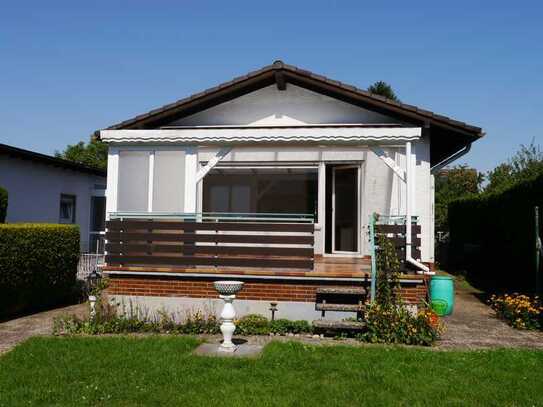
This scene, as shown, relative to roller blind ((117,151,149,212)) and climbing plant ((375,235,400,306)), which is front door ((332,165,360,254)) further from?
roller blind ((117,151,149,212))

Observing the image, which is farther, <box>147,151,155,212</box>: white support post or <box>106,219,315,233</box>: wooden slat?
<box>147,151,155,212</box>: white support post

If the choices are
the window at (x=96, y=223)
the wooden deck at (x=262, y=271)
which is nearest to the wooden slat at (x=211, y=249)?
the wooden deck at (x=262, y=271)

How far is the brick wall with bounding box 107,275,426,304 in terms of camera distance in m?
8.15

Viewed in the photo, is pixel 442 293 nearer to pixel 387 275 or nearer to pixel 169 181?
pixel 387 275

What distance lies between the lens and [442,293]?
31.2 feet

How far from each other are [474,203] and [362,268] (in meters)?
10.9

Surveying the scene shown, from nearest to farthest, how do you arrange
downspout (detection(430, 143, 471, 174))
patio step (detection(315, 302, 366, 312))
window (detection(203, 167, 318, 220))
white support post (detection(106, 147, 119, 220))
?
patio step (detection(315, 302, 366, 312)) < white support post (detection(106, 147, 119, 220)) < downspout (detection(430, 143, 471, 174)) < window (detection(203, 167, 318, 220))

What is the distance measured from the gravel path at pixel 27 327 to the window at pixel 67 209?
6884 mm

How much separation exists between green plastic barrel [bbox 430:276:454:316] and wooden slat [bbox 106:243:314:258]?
115 inches

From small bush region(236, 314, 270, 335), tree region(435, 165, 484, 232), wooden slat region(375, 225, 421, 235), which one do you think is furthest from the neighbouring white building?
tree region(435, 165, 484, 232)

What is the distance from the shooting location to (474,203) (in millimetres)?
18250

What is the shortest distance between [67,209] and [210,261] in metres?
10.2

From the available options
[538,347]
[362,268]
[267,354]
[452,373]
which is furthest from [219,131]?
[538,347]

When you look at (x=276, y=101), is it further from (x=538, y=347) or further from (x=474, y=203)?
(x=474, y=203)
